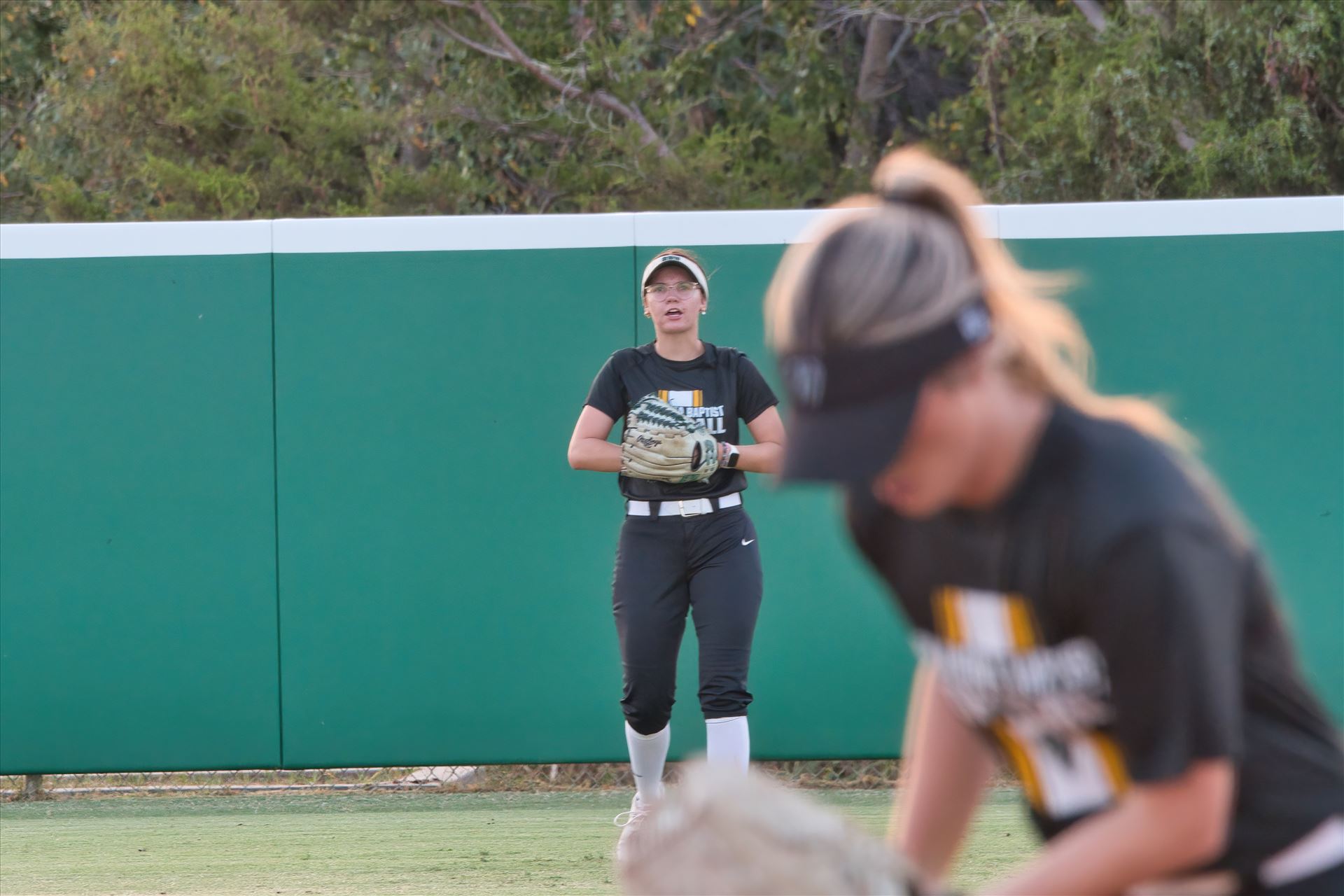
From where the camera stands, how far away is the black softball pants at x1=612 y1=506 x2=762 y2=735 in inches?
239

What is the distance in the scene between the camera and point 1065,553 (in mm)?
1562

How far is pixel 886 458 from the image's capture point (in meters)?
1.51

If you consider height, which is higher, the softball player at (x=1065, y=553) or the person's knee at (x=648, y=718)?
the softball player at (x=1065, y=553)

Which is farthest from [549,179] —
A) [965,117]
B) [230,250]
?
[230,250]

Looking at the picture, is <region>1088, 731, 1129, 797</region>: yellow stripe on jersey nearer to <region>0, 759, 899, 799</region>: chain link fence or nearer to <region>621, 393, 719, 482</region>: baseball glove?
<region>621, 393, 719, 482</region>: baseball glove

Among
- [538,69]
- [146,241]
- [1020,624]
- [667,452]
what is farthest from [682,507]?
[538,69]

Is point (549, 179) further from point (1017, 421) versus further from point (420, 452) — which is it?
point (1017, 421)

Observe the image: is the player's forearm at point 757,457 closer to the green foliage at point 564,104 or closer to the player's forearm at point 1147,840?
the player's forearm at point 1147,840

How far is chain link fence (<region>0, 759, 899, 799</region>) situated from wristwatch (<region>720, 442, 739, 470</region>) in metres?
2.89

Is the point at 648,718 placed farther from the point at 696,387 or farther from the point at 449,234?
the point at 449,234

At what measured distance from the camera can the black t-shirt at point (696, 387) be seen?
6.32m

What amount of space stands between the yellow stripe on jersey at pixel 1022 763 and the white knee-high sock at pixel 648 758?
4479mm

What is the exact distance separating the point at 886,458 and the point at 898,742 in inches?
274

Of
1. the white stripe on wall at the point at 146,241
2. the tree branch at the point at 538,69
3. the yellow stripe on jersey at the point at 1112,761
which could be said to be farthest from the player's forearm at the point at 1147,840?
the tree branch at the point at 538,69
